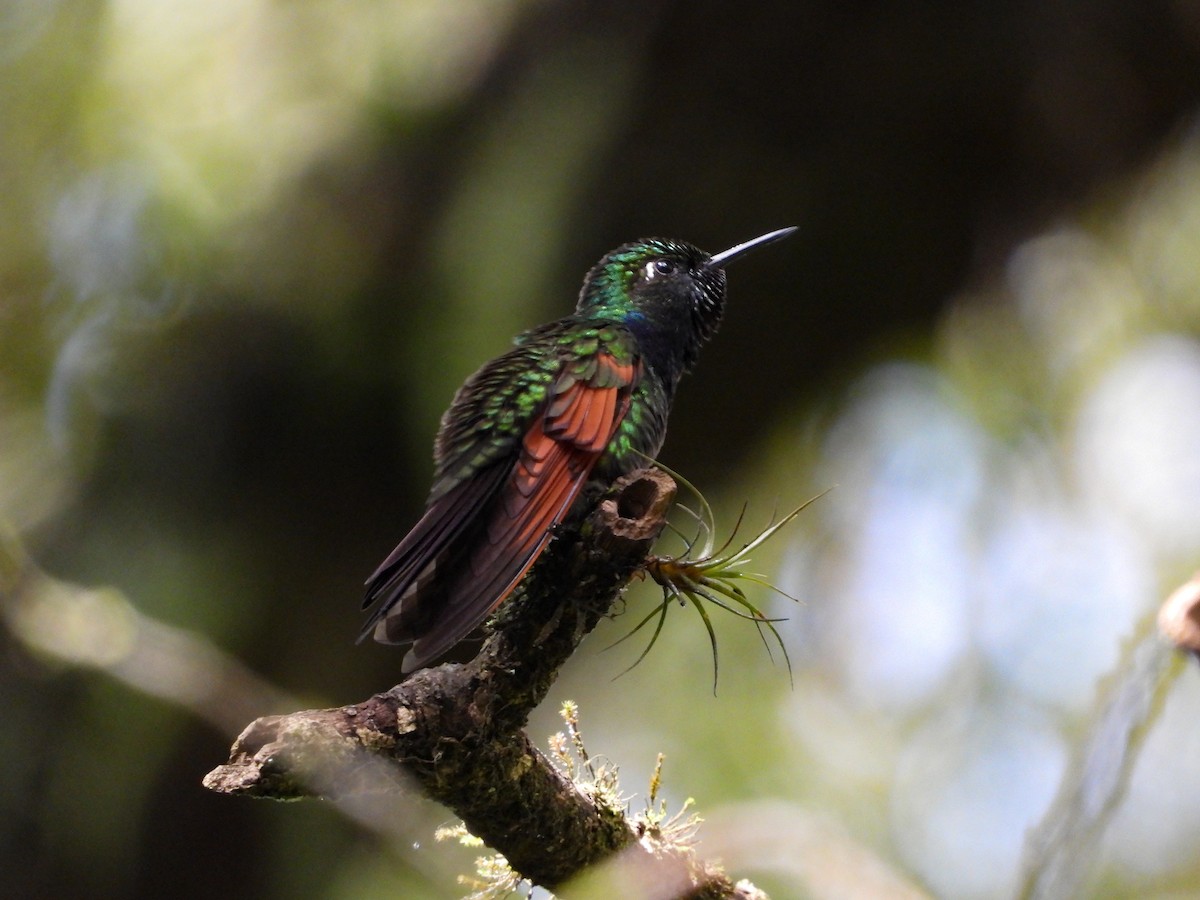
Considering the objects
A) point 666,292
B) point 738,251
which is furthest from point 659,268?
point 738,251

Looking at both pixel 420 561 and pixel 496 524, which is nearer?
pixel 420 561

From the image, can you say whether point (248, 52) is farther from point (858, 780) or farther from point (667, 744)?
point (858, 780)

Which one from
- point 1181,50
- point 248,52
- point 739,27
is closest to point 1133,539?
point 1181,50

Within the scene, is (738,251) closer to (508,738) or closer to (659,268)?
(659,268)

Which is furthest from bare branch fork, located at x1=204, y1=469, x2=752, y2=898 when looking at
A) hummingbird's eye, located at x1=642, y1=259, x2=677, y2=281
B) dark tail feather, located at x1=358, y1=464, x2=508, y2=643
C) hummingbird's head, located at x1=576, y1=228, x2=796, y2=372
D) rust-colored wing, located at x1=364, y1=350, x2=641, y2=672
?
hummingbird's eye, located at x1=642, y1=259, x2=677, y2=281

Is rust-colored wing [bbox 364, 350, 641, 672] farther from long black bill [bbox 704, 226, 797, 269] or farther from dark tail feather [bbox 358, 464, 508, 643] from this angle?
long black bill [bbox 704, 226, 797, 269]
